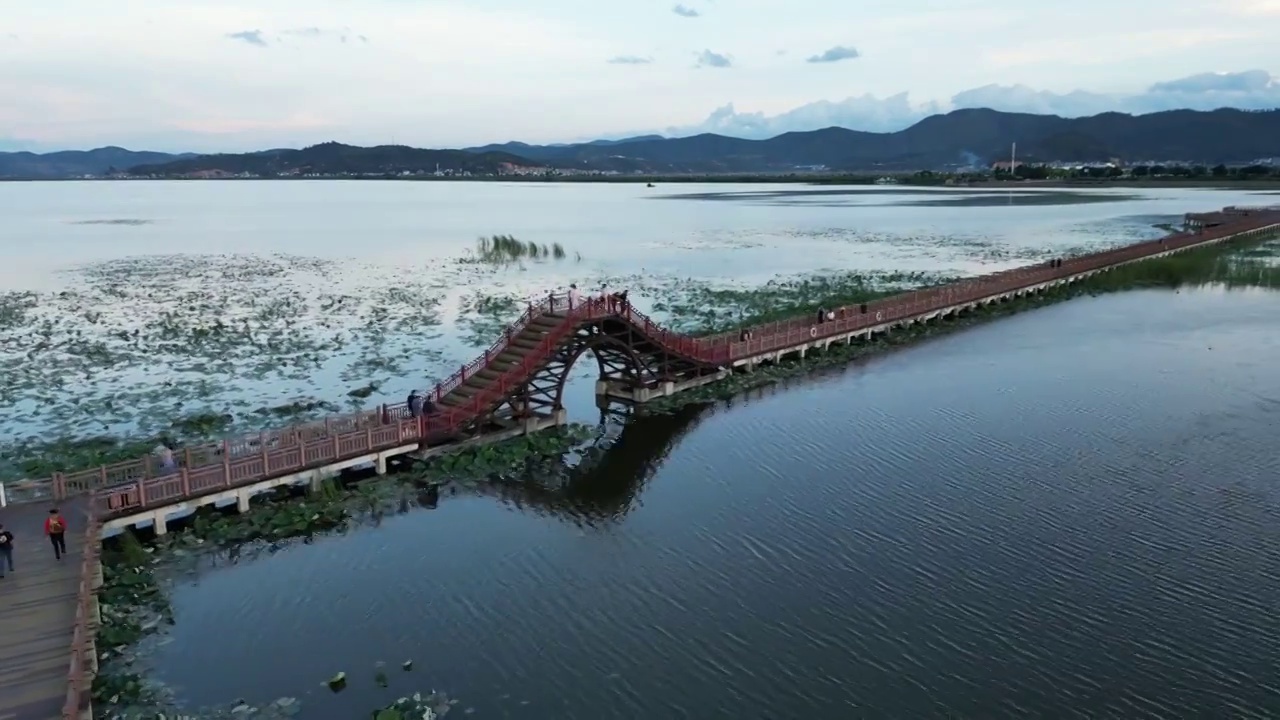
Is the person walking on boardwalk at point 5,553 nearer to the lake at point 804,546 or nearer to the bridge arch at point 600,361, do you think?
the lake at point 804,546

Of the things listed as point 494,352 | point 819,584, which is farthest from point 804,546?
point 494,352

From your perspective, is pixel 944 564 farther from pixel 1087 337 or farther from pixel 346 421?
pixel 1087 337

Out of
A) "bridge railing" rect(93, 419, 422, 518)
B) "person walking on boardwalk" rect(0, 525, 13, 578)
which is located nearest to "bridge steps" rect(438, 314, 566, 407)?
"bridge railing" rect(93, 419, 422, 518)

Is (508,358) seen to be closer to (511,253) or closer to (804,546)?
(804,546)

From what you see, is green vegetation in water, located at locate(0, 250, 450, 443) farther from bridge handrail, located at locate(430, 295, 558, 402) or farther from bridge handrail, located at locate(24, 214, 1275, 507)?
bridge handrail, located at locate(24, 214, 1275, 507)

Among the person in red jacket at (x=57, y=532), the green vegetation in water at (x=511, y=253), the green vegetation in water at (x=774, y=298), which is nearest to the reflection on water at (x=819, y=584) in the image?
the person in red jacket at (x=57, y=532)
